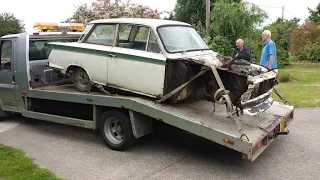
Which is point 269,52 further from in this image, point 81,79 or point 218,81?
point 81,79

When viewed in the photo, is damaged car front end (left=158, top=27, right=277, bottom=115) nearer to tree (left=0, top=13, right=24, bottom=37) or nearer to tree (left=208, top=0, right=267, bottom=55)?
tree (left=208, top=0, right=267, bottom=55)

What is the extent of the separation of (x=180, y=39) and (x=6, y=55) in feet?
13.2

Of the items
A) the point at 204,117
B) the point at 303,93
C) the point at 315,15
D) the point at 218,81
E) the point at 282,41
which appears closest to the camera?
the point at 218,81

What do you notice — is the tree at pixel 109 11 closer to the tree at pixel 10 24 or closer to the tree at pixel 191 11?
the tree at pixel 10 24

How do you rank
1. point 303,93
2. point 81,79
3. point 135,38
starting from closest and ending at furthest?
point 135,38 < point 81,79 < point 303,93

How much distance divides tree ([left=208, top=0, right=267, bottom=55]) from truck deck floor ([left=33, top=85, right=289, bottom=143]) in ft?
38.9

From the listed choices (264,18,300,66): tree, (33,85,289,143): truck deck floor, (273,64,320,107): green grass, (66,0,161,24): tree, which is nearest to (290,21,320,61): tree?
(264,18,300,66): tree

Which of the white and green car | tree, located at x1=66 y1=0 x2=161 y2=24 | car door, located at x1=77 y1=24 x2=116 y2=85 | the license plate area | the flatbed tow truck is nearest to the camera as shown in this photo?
the flatbed tow truck

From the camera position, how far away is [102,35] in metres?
6.96

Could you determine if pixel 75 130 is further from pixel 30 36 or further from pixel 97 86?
pixel 30 36

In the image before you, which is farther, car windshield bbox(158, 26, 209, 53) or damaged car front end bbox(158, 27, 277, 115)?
car windshield bbox(158, 26, 209, 53)

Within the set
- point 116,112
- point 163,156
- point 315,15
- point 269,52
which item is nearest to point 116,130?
point 116,112

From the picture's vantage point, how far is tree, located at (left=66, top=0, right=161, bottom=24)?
697 inches

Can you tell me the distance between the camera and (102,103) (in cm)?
645
